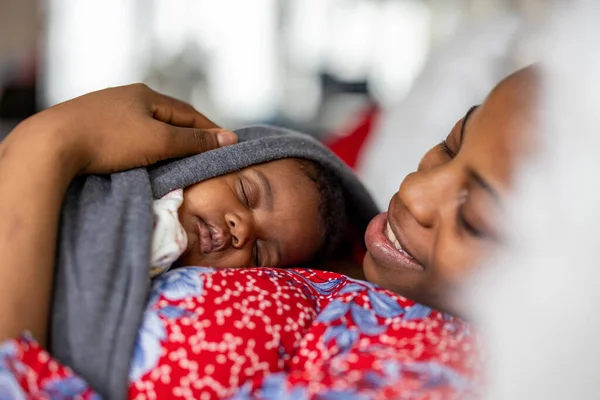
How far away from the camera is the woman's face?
0.73 meters

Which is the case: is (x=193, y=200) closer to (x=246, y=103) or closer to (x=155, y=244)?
(x=155, y=244)

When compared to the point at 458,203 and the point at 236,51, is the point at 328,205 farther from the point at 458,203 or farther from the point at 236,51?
the point at 236,51

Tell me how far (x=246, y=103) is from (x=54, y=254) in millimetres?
4318

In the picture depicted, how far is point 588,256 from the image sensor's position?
0.62 m

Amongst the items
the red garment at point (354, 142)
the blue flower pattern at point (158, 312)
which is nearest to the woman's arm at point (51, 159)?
the blue flower pattern at point (158, 312)

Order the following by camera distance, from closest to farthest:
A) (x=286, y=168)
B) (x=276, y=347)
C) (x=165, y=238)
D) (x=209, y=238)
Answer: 1. (x=276, y=347)
2. (x=165, y=238)
3. (x=209, y=238)
4. (x=286, y=168)

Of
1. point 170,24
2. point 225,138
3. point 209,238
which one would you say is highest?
point 225,138

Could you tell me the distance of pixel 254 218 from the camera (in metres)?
1.11

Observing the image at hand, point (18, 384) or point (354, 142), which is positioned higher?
point (18, 384)

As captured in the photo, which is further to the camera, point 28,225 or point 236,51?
point 236,51

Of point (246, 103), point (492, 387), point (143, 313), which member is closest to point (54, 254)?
point (143, 313)

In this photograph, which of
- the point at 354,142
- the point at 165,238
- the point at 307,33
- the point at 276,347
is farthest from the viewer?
the point at 307,33

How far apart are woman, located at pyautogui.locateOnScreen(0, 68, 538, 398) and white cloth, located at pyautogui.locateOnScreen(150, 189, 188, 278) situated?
51 millimetres

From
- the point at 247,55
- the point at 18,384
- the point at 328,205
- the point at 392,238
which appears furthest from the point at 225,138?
the point at 247,55
